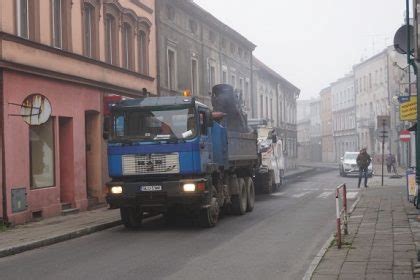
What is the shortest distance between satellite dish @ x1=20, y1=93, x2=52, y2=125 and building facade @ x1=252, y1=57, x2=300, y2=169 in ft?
101

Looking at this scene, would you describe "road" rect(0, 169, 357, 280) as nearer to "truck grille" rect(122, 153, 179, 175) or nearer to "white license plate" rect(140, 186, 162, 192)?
"white license plate" rect(140, 186, 162, 192)

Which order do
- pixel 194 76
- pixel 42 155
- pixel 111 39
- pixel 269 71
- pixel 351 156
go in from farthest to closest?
pixel 269 71
pixel 351 156
pixel 194 76
pixel 111 39
pixel 42 155

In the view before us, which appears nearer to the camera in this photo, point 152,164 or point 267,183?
point 152,164

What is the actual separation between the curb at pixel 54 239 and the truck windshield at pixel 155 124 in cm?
213

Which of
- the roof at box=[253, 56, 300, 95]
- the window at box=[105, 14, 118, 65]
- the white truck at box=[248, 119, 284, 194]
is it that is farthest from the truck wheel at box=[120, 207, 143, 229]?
the roof at box=[253, 56, 300, 95]

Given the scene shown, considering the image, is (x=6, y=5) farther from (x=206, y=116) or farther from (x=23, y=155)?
(x=206, y=116)

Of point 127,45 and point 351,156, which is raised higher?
point 127,45

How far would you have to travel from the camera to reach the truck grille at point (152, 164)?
1319 cm

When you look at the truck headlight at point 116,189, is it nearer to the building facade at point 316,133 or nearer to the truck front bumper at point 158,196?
the truck front bumper at point 158,196

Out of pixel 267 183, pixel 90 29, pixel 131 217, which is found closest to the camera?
pixel 131 217

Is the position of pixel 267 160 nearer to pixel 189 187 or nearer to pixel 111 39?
pixel 111 39

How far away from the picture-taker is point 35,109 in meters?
13.9

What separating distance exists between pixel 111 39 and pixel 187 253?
41.9 feet

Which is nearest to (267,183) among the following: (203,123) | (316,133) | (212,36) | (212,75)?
(212,75)
